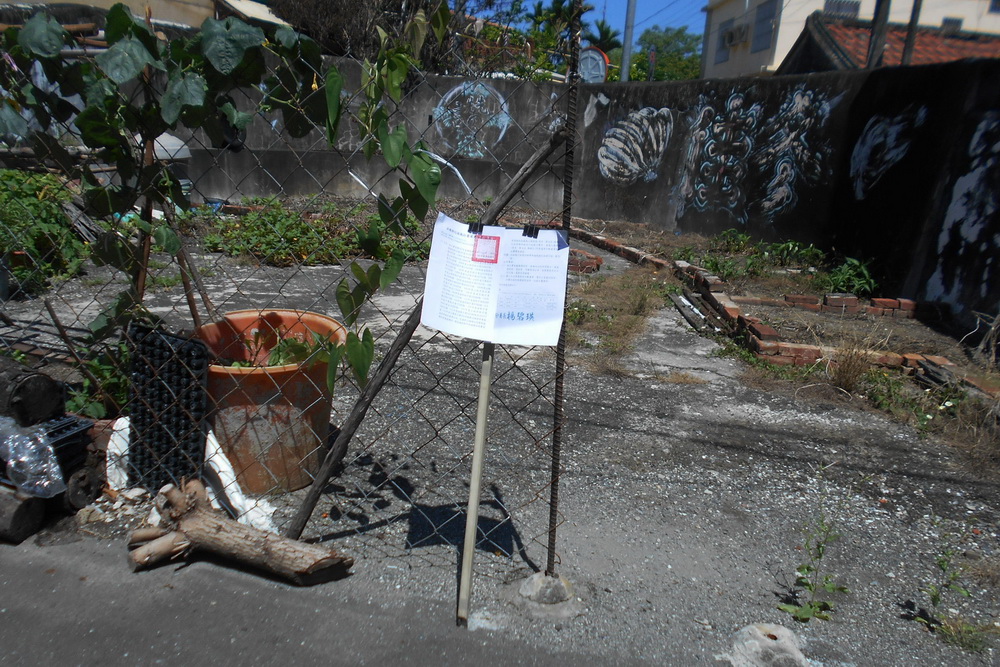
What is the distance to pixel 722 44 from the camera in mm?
32531

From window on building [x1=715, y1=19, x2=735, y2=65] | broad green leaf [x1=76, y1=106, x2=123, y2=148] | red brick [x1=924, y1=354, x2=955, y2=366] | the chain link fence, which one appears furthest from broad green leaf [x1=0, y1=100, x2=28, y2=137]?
window on building [x1=715, y1=19, x2=735, y2=65]

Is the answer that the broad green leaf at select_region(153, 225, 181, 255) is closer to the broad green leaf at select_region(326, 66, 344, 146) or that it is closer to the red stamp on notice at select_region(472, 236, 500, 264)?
the broad green leaf at select_region(326, 66, 344, 146)

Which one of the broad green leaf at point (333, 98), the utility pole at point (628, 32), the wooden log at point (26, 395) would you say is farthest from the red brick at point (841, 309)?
the utility pole at point (628, 32)

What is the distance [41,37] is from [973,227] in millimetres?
6265

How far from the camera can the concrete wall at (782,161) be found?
5586mm

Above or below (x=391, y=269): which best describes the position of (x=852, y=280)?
below

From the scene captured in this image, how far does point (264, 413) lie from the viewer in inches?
98.3

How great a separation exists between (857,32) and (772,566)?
1960 centimetres

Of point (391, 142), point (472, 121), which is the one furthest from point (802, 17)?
point (391, 142)

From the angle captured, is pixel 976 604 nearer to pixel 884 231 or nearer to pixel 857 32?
pixel 884 231

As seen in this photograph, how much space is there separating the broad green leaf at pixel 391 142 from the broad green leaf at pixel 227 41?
0.53 metres

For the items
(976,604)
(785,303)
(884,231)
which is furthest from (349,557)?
(884,231)

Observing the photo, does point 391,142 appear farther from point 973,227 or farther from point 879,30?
point 879,30

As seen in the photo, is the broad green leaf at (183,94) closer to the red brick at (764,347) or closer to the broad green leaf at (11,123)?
the broad green leaf at (11,123)
